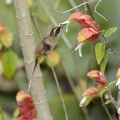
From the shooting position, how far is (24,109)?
738mm

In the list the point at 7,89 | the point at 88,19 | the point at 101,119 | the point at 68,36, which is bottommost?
the point at 101,119

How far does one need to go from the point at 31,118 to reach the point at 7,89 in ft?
1.77

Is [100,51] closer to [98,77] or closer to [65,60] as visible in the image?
[98,77]

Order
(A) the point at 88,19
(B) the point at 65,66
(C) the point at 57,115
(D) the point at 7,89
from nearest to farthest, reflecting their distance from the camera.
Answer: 1. (A) the point at 88,19
2. (C) the point at 57,115
3. (B) the point at 65,66
4. (D) the point at 7,89

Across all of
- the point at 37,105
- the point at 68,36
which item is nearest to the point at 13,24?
the point at 68,36

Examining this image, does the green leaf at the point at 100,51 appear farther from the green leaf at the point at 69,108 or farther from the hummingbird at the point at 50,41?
the green leaf at the point at 69,108

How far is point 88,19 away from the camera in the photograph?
67cm

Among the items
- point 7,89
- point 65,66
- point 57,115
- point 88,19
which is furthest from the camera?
point 7,89

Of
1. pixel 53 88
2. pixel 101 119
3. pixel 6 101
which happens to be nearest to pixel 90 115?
pixel 101 119

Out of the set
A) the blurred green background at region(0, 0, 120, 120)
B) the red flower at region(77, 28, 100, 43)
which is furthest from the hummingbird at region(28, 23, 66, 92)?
the blurred green background at region(0, 0, 120, 120)

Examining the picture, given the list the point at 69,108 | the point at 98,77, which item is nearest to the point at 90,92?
the point at 98,77

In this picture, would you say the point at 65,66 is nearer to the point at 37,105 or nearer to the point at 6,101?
the point at 6,101

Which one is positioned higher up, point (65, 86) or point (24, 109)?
point (24, 109)

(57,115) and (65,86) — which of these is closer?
(57,115)
